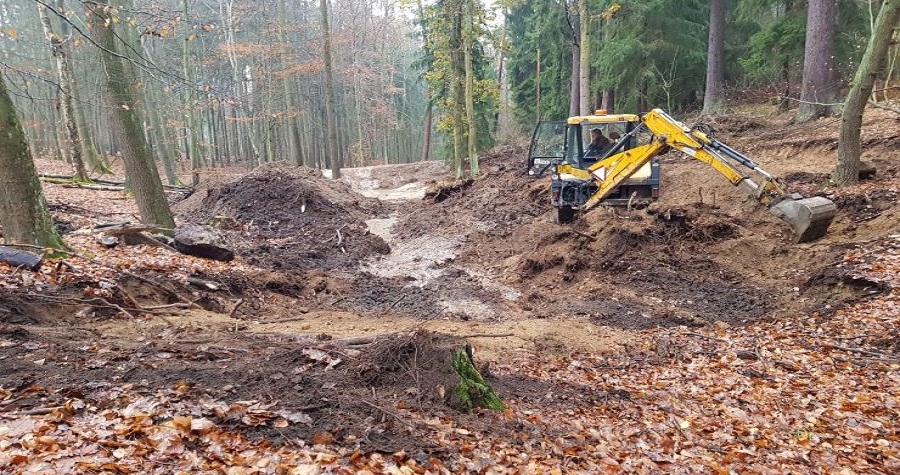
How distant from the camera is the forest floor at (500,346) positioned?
3.47m

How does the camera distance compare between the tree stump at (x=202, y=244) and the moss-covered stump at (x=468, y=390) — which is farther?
the tree stump at (x=202, y=244)

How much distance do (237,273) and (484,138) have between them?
72.4 ft

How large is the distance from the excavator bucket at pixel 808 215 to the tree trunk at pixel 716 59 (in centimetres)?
1110

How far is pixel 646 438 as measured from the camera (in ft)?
14.8

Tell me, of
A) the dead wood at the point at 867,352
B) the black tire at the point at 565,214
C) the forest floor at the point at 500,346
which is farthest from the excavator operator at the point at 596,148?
the dead wood at the point at 867,352

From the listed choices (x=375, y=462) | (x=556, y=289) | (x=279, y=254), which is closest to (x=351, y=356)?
(x=375, y=462)

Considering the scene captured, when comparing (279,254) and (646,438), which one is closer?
(646,438)

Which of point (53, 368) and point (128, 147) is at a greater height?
point (128, 147)

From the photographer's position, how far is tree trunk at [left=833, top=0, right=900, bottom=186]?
8789 millimetres

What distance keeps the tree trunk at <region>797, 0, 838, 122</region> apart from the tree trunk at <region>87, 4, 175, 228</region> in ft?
52.4

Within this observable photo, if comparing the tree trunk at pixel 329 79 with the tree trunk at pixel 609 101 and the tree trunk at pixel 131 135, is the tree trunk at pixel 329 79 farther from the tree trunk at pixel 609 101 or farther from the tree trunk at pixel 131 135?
the tree trunk at pixel 131 135

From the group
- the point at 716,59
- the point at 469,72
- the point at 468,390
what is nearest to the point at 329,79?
the point at 469,72

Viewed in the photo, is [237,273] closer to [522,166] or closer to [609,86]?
[522,166]

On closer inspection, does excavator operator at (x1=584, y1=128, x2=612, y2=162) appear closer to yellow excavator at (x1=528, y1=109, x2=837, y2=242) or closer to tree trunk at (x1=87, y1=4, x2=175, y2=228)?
yellow excavator at (x1=528, y1=109, x2=837, y2=242)
